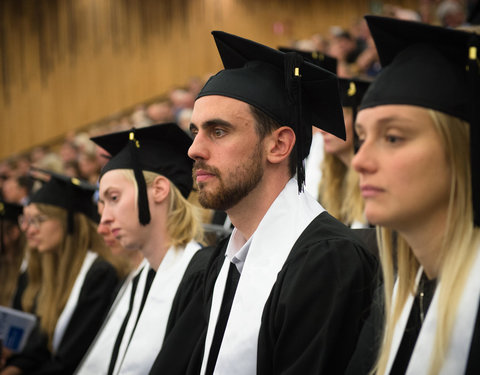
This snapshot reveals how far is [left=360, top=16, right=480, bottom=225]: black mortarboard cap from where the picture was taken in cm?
136

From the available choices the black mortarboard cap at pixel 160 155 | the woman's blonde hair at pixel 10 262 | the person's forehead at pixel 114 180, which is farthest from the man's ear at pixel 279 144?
the woman's blonde hair at pixel 10 262

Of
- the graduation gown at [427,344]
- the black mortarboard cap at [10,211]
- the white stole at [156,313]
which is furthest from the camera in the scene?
the black mortarboard cap at [10,211]

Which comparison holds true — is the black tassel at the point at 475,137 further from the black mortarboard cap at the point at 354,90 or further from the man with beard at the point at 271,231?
the black mortarboard cap at the point at 354,90

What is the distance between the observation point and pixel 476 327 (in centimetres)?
131

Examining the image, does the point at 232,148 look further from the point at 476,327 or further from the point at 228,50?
the point at 476,327

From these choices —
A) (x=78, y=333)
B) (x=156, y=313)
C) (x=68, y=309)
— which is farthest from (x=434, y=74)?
(x=68, y=309)

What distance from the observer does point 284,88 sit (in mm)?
2289

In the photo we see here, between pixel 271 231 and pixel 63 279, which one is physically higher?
pixel 271 231

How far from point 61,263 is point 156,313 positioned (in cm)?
168

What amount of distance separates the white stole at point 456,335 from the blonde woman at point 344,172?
6.01 feet

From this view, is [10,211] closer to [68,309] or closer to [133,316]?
[68,309]

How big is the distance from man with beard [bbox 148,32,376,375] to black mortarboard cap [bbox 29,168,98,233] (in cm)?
225

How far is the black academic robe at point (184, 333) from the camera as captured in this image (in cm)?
248

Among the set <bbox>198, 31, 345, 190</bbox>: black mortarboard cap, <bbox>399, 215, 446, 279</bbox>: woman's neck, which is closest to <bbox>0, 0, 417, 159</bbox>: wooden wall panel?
<bbox>198, 31, 345, 190</bbox>: black mortarboard cap
